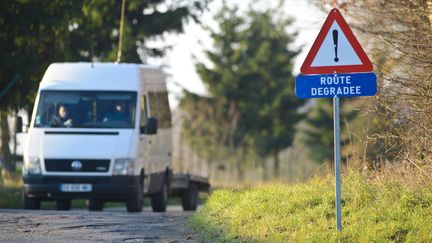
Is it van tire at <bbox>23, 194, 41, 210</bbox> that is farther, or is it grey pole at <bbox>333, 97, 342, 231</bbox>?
van tire at <bbox>23, 194, 41, 210</bbox>

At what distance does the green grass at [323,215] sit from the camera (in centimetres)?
1127

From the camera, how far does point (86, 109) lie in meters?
20.0

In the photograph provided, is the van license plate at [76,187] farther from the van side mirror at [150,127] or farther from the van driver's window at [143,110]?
the van driver's window at [143,110]

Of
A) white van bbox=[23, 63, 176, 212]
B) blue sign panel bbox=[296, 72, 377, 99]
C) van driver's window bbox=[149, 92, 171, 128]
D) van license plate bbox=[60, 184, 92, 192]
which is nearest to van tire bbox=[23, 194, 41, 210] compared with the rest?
white van bbox=[23, 63, 176, 212]

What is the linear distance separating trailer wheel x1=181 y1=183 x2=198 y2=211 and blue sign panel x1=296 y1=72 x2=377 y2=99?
14573 millimetres

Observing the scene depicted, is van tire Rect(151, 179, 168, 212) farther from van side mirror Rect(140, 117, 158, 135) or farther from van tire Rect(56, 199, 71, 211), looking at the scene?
van side mirror Rect(140, 117, 158, 135)

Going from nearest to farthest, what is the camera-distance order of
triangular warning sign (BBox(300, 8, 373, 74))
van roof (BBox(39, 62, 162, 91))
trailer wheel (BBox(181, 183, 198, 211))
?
triangular warning sign (BBox(300, 8, 373, 74))
van roof (BBox(39, 62, 162, 91))
trailer wheel (BBox(181, 183, 198, 211))

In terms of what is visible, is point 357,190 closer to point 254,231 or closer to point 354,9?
point 254,231

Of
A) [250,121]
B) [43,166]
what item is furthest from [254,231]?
[250,121]

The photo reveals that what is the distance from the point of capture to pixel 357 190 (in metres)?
13.1

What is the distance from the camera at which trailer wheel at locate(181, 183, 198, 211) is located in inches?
1021

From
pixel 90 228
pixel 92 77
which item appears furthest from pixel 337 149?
pixel 92 77

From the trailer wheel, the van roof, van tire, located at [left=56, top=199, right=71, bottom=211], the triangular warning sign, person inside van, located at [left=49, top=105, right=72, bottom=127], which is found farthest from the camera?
the trailer wheel

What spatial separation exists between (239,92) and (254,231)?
49.4 m
